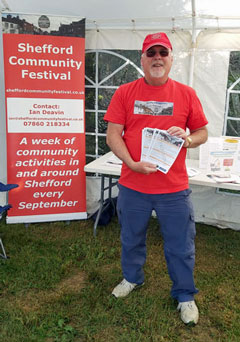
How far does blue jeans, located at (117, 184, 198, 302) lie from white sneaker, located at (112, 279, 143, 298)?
0.35 meters

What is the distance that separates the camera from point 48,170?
379 centimetres

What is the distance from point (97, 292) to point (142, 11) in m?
2.90

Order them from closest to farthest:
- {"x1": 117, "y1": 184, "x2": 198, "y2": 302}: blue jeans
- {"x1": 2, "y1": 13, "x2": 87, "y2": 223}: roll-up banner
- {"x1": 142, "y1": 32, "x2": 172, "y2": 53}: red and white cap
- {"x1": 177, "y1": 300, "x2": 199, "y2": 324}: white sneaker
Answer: {"x1": 142, "y1": 32, "x2": 172, "y2": 53}: red and white cap, {"x1": 117, "y1": 184, "x2": 198, "y2": 302}: blue jeans, {"x1": 177, "y1": 300, "x2": 199, "y2": 324}: white sneaker, {"x1": 2, "y1": 13, "x2": 87, "y2": 223}: roll-up banner

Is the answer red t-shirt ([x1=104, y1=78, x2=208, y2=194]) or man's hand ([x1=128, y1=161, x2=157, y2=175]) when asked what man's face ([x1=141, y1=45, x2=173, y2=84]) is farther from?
man's hand ([x1=128, y1=161, x2=157, y2=175])

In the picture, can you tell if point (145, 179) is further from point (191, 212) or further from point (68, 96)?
point (68, 96)

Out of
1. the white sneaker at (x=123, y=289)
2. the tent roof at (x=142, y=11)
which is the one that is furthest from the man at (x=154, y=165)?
the tent roof at (x=142, y=11)

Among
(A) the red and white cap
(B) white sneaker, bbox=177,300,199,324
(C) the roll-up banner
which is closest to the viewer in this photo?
→ (A) the red and white cap

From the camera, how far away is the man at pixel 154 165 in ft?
6.78

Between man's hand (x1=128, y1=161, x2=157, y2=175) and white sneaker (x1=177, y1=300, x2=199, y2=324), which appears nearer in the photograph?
man's hand (x1=128, y1=161, x2=157, y2=175)

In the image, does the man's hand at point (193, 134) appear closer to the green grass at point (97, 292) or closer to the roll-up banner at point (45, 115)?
the green grass at point (97, 292)

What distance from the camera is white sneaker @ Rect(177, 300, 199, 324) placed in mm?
2326

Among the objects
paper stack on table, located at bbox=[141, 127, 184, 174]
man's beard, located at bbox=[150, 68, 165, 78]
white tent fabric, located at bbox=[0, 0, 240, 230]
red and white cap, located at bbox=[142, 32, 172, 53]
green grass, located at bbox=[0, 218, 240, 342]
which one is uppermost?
white tent fabric, located at bbox=[0, 0, 240, 230]

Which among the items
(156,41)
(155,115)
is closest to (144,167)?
(155,115)

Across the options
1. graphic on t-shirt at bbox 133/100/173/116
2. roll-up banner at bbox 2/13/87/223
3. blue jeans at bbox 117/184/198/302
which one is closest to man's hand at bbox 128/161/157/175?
blue jeans at bbox 117/184/198/302
